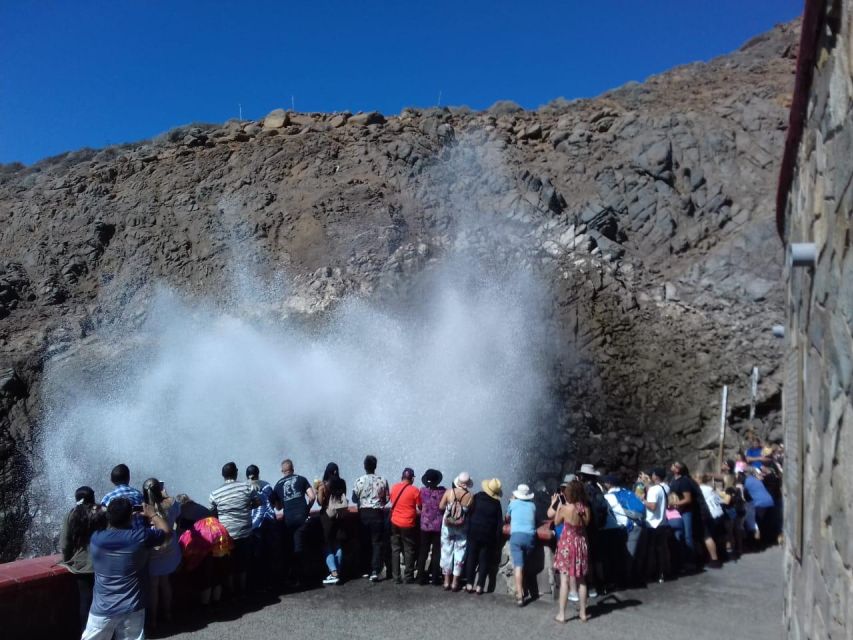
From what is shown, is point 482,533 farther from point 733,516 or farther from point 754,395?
point 754,395

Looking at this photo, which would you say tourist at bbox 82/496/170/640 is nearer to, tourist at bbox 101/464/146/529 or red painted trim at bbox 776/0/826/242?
tourist at bbox 101/464/146/529

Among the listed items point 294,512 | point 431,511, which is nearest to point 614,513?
point 431,511

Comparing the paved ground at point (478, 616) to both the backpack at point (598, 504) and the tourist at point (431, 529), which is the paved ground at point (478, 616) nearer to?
the tourist at point (431, 529)

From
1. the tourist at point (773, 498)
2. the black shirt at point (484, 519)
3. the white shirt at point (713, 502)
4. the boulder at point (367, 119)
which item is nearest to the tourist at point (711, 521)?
the white shirt at point (713, 502)

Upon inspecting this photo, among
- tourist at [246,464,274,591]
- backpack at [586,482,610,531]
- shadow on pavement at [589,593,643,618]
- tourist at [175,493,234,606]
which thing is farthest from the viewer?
backpack at [586,482,610,531]

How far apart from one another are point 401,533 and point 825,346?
6180mm

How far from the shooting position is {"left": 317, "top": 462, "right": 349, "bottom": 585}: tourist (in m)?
9.12

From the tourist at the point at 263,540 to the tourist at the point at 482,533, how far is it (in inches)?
89.6

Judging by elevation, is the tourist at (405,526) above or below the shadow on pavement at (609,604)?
above

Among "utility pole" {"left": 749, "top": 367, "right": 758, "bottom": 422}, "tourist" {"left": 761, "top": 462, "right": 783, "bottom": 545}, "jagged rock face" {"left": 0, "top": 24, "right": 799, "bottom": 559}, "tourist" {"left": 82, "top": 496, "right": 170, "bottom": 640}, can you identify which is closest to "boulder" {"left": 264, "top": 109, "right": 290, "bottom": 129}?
"jagged rock face" {"left": 0, "top": 24, "right": 799, "bottom": 559}

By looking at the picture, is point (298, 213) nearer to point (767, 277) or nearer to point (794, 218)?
point (767, 277)

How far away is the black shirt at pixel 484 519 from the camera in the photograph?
864cm

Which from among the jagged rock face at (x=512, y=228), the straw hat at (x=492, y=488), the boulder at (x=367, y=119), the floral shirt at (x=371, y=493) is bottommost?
the floral shirt at (x=371, y=493)

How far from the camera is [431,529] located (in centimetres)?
898
